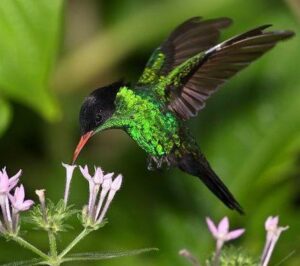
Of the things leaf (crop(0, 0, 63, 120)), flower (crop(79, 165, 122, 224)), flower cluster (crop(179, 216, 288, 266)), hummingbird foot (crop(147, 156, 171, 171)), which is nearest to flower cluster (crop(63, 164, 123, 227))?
flower (crop(79, 165, 122, 224))

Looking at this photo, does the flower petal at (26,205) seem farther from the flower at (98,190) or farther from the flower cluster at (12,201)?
the flower at (98,190)

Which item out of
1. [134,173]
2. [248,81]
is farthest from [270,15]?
[134,173]

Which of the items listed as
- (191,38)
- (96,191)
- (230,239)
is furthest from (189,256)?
(191,38)

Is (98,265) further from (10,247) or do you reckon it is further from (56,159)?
(56,159)

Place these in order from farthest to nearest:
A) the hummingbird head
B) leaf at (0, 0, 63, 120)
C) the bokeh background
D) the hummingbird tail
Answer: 1. the bokeh background
2. leaf at (0, 0, 63, 120)
3. the hummingbird tail
4. the hummingbird head

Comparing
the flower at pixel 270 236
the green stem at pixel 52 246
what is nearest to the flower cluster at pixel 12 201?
the green stem at pixel 52 246

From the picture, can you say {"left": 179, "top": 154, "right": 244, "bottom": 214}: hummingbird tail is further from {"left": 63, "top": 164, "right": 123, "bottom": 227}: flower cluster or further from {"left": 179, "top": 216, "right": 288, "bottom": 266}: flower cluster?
{"left": 63, "top": 164, "right": 123, "bottom": 227}: flower cluster

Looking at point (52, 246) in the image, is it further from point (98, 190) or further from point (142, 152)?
point (142, 152)
